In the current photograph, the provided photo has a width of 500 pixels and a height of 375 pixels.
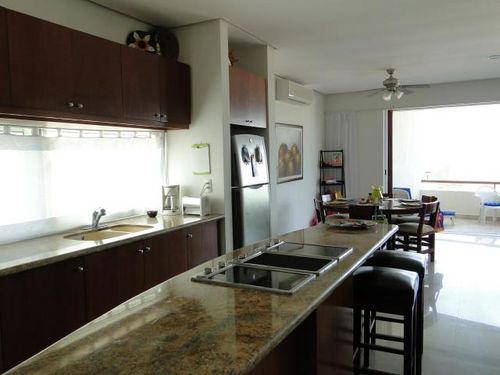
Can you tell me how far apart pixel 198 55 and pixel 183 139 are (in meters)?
0.79

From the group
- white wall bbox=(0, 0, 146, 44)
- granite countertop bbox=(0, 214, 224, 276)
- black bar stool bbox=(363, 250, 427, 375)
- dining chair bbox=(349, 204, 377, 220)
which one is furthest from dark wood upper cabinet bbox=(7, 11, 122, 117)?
dining chair bbox=(349, 204, 377, 220)

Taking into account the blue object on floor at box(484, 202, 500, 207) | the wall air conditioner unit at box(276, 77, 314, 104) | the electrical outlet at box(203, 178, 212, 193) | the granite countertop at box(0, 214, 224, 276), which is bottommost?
the blue object on floor at box(484, 202, 500, 207)

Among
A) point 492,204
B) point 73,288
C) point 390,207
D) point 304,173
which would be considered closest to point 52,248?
point 73,288

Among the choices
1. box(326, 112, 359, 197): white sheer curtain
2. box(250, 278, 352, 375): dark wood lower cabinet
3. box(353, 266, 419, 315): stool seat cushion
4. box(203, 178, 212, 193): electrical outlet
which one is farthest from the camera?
box(326, 112, 359, 197): white sheer curtain

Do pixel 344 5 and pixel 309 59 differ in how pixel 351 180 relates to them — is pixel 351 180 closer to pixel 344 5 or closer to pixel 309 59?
pixel 309 59

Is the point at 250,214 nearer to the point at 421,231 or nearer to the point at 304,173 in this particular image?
the point at 421,231

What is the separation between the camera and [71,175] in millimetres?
3109

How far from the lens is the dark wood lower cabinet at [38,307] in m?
2.03

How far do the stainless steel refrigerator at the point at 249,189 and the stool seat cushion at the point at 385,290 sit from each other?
177cm

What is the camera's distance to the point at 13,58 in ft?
7.73

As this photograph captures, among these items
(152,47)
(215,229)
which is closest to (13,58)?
(152,47)

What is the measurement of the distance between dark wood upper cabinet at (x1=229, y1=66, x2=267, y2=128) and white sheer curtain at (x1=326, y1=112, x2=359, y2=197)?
3528mm

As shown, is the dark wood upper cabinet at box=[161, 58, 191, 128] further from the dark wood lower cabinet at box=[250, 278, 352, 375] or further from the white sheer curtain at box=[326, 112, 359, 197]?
the white sheer curtain at box=[326, 112, 359, 197]

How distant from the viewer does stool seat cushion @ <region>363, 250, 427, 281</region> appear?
2.54 m
